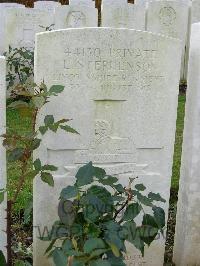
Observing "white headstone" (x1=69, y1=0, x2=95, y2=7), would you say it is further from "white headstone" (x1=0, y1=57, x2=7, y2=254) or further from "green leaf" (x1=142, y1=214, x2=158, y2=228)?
"green leaf" (x1=142, y1=214, x2=158, y2=228)

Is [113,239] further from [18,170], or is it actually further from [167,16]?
[167,16]

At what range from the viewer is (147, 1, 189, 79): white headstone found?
7.73 meters

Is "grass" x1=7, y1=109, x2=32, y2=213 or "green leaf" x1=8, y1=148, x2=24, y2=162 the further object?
"grass" x1=7, y1=109, x2=32, y2=213

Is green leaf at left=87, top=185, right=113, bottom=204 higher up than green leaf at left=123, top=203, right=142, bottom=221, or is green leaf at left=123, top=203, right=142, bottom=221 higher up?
green leaf at left=87, top=185, right=113, bottom=204

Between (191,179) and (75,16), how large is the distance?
4974mm

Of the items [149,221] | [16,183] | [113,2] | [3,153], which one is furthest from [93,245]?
[113,2]

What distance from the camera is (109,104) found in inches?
101

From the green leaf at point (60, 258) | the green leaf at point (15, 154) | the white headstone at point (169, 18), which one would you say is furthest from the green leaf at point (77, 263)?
the white headstone at point (169, 18)

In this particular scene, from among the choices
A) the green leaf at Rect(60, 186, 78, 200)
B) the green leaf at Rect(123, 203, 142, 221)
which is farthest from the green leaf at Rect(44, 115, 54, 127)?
the green leaf at Rect(123, 203, 142, 221)

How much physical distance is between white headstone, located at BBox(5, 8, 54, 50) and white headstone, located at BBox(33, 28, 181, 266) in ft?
14.7

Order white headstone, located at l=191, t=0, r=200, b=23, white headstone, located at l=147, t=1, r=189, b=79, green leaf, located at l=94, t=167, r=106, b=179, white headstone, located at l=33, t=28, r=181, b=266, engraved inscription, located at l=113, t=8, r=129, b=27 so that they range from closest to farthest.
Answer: green leaf, located at l=94, t=167, r=106, b=179 < white headstone, located at l=33, t=28, r=181, b=266 < engraved inscription, located at l=113, t=8, r=129, b=27 < white headstone, located at l=147, t=1, r=189, b=79 < white headstone, located at l=191, t=0, r=200, b=23

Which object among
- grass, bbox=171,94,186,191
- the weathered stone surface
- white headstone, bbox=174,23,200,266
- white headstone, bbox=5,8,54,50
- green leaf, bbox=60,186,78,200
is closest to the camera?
green leaf, bbox=60,186,78,200

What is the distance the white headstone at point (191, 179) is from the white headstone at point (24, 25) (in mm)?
4444

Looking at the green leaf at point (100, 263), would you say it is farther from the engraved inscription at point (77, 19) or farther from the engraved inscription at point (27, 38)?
the engraved inscription at point (77, 19)
